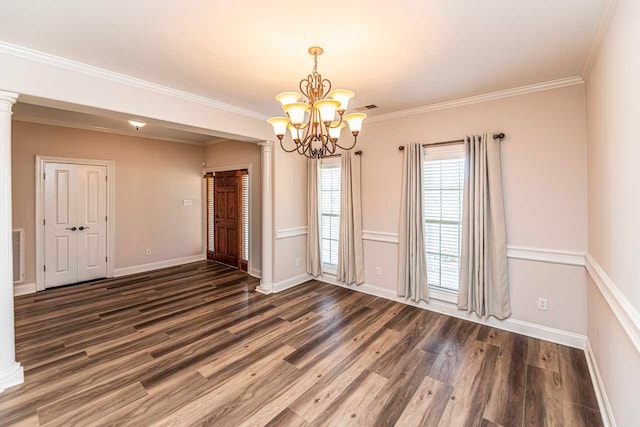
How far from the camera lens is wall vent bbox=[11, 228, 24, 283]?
14.2 feet

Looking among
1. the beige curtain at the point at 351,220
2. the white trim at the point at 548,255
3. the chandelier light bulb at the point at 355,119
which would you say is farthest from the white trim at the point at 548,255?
the chandelier light bulb at the point at 355,119

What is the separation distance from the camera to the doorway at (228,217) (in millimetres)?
5742

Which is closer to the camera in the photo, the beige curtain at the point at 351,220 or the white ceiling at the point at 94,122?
the white ceiling at the point at 94,122

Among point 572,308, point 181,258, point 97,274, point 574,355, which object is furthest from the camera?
point 181,258

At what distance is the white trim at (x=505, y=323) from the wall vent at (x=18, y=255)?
5.30 metres

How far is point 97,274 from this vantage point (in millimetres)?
5195

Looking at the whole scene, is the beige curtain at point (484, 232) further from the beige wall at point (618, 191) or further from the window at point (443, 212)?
the beige wall at point (618, 191)

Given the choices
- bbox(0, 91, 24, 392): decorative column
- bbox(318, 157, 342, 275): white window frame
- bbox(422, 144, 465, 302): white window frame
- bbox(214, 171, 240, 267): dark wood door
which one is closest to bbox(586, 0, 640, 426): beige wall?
bbox(422, 144, 465, 302): white window frame

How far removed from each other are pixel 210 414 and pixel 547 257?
347 centimetres

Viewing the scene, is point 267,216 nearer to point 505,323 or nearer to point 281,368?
point 281,368

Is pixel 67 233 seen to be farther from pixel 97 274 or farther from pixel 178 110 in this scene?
pixel 178 110

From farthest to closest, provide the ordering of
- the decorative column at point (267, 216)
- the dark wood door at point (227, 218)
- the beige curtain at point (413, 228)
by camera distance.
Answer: the dark wood door at point (227, 218), the decorative column at point (267, 216), the beige curtain at point (413, 228)

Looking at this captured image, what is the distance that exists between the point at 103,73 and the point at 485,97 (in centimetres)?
404

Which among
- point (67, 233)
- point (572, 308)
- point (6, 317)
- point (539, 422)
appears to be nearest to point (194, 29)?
point (6, 317)
